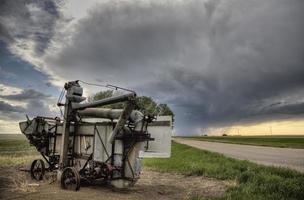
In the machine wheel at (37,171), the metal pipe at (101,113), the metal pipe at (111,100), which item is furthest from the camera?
the machine wheel at (37,171)

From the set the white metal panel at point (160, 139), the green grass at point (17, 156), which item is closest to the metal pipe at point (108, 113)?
the white metal panel at point (160, 139)

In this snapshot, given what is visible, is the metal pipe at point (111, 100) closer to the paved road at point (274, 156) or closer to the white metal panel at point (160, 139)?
the white metal panel at point (160, 139)

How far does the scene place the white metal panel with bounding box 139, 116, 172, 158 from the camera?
1432cm

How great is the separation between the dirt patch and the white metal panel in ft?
4.95

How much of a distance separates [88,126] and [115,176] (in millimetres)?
2617

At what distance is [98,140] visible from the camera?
1384cm

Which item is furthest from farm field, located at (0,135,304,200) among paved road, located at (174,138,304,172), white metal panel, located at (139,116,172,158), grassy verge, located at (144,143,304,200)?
paved road, located at (174,138,304,172)

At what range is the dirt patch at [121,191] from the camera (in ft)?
39.2

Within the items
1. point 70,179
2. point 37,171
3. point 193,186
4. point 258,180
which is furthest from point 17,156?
point 258,180

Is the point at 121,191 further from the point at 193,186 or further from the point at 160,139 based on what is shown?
the point at 193,186

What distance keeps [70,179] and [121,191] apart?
6.82 feet

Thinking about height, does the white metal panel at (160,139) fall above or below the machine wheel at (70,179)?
above

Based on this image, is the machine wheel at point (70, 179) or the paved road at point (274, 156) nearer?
the machine wheel at point (70, 179)

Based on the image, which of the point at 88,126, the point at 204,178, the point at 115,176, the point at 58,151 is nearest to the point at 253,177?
the point at 204,178
